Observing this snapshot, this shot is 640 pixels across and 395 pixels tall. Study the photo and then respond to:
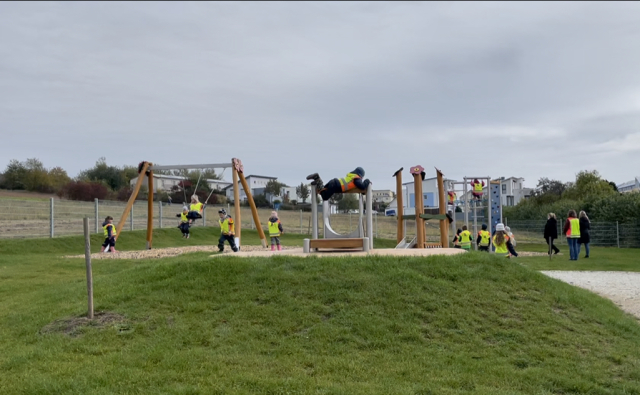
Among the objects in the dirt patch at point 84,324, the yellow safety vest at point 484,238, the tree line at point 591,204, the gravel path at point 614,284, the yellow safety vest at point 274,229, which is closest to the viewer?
the dirt patch at point 84,324

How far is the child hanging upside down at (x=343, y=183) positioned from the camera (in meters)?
11.7

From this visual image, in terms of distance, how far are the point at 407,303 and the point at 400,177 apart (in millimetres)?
8456

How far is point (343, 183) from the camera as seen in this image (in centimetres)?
1173

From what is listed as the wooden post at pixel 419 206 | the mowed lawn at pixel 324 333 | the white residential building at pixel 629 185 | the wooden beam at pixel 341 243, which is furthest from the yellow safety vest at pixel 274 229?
the white residential building at pixel 629 185

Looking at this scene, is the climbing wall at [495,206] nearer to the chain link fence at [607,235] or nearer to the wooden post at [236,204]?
the chain link fence at [607,235]

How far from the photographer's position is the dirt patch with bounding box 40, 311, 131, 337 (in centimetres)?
684

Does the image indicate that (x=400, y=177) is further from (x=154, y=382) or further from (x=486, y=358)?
(x=154, y=382)

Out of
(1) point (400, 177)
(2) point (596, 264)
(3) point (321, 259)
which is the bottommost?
(2) point (596, 264)

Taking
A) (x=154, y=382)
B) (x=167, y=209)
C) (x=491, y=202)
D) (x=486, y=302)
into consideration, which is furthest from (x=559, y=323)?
(x=167, y=209)

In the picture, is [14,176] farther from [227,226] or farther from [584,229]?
[584,229]

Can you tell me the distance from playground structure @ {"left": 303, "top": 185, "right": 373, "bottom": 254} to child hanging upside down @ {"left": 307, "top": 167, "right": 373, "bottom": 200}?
11 centimetres

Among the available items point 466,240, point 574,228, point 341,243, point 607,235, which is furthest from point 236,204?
point 607,235

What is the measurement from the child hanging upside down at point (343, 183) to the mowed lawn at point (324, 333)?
9.75 feet

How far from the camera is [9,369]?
562cm
